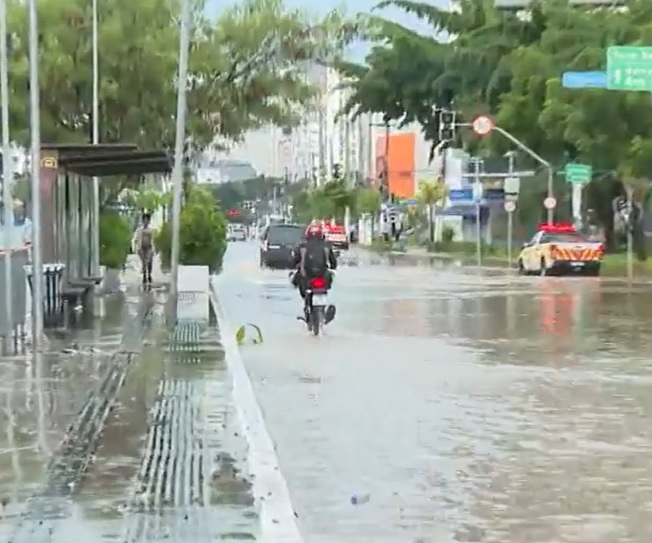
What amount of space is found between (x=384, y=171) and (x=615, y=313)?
97.2m

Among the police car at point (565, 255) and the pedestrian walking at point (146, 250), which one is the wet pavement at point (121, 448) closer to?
the pedestrian walking at point (146, 250)

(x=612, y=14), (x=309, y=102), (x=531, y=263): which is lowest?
(x=531, y=263)

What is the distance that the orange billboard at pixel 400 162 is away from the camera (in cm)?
12688

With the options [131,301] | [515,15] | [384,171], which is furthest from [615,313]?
[384,171]

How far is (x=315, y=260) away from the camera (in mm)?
25188

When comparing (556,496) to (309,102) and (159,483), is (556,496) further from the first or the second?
(309,102)

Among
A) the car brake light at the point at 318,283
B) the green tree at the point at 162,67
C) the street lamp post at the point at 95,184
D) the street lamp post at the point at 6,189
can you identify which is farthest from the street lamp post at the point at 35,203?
the green tree at the point at 162,67

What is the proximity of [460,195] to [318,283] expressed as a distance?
69473 millimetres

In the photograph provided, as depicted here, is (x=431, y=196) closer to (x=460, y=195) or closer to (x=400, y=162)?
(x=460, y=195)

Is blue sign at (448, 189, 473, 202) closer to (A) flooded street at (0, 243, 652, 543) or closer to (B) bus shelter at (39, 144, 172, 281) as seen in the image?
(B) bus shelter at (39, 144, 172, 281)

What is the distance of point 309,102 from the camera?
43.2 metres

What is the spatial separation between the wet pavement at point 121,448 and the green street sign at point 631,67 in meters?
20.2

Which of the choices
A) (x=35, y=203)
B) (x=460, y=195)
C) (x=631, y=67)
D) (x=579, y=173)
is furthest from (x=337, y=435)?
(x=460, y=195)

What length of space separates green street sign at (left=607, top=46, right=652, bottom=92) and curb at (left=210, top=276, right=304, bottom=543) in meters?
22.4
